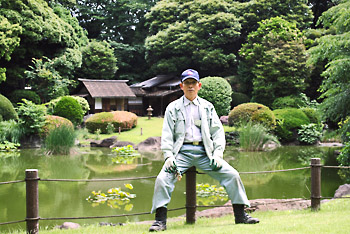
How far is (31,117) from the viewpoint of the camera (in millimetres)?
14734

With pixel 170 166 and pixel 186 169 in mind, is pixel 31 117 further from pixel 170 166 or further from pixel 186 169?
pixel 170 166

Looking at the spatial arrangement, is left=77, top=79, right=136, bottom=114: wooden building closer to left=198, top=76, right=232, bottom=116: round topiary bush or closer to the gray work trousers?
left=198, top=76, right=232, bottom=116: round topiary bush

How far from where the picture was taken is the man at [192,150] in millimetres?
3926

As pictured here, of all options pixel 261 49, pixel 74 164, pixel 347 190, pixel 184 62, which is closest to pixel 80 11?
pixel 184 62

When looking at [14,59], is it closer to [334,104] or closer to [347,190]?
[334,104]

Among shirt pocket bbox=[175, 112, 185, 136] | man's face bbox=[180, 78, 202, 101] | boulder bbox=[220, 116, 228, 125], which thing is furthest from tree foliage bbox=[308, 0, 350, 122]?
boulder bbox=[220, 116, 228, 125]

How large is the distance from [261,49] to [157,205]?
61.1ft

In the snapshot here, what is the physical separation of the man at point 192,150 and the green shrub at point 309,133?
13.7 meters

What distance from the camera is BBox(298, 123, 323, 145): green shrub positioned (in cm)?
1689

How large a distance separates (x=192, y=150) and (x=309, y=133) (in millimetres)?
14110

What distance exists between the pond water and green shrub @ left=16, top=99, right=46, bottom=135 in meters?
0.91

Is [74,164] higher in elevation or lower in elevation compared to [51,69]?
lower

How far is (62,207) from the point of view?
21.5ft

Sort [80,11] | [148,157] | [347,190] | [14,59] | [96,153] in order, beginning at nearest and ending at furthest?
[347,190] < [148,157] < [96,153] < [14,59] < [80,11]
